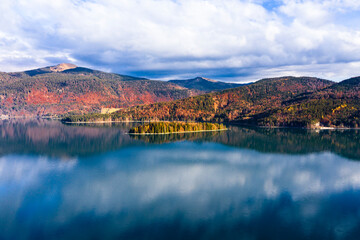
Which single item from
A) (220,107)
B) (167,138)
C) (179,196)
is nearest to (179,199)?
(179,196)

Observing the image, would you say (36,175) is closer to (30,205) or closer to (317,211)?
(30,205)

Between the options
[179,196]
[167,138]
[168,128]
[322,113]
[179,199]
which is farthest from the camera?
[322,113]

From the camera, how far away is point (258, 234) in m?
20.7

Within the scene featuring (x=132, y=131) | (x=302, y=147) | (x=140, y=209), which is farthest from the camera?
(x=132, y=131)

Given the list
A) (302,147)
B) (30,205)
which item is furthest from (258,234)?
(302,147)

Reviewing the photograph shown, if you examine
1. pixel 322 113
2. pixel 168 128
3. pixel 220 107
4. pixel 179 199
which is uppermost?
pixel 220 107

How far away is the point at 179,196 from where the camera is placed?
28.9 metres

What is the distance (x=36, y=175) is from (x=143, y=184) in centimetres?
1790

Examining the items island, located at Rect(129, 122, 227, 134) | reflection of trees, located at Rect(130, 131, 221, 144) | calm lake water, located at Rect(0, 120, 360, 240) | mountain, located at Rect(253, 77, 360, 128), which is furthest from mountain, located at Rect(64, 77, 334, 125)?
calm lake water, located at Rect(0, 120, 360, 240)

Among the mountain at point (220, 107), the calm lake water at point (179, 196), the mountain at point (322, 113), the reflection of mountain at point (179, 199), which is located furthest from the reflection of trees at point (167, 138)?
the mountain at point (220, 107)

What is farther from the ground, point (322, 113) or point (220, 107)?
point (220, 107)

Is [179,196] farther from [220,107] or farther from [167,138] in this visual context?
[220,107]

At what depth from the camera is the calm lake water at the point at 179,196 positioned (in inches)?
847

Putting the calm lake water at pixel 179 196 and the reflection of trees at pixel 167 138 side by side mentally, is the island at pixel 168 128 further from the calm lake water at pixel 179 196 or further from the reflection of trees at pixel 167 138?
the calm lake water at pixel 179 196
